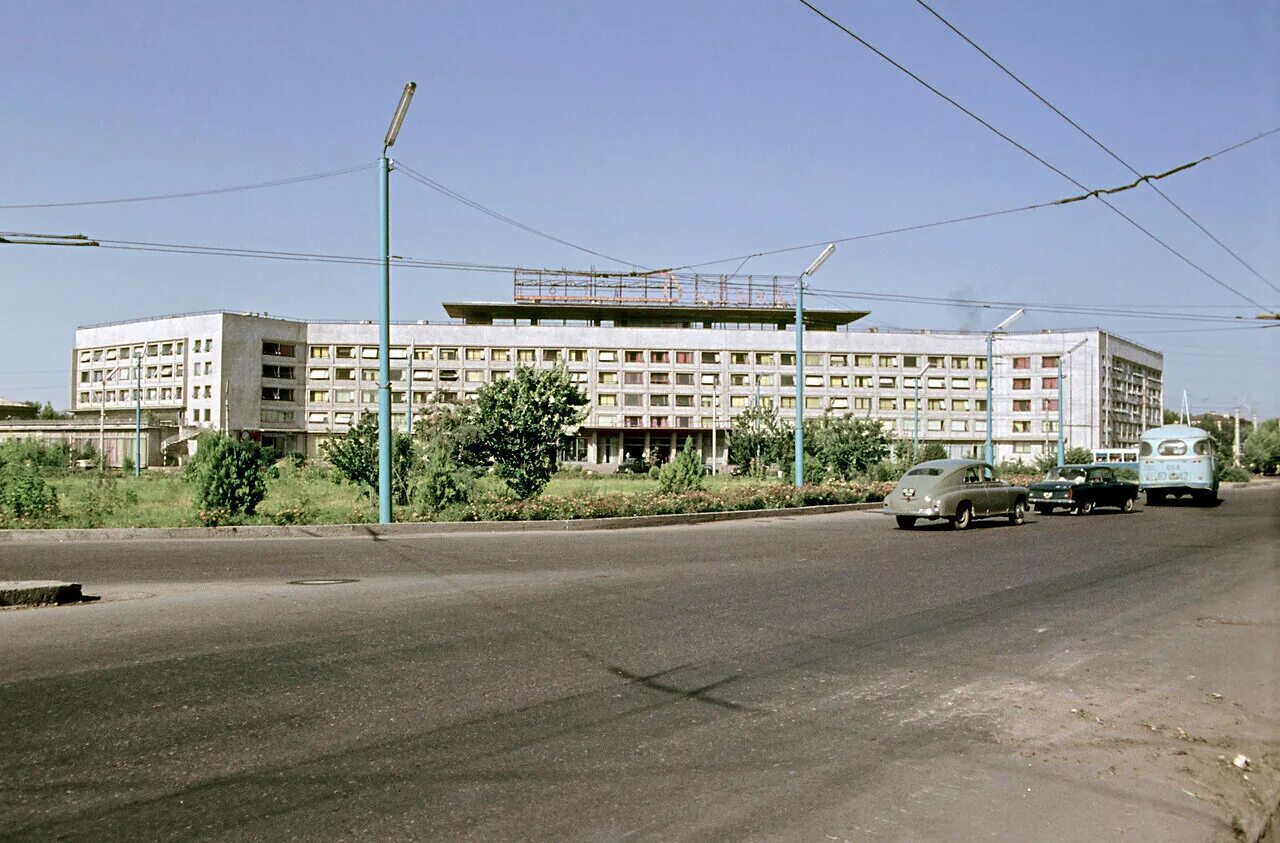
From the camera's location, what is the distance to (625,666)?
22.3 ft

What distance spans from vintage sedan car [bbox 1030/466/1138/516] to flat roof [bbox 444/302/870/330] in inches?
2821

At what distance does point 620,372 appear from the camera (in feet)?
316

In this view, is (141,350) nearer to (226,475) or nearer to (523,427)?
(523,427)

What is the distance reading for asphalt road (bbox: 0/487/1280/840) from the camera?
415cm

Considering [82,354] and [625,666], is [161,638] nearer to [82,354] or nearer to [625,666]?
[625,666]

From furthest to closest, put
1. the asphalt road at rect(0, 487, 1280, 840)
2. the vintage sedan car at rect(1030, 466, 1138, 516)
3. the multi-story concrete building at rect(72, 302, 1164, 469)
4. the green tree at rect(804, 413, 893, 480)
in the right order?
the multi-story concrete building at rect(72, 302, 1164, 469) → the green tree at rect(804, 413, 893, 480) → the vintage sedan car at rect(1030, 466, 1138, 516) → the asphalt road at rect(0, 487, 1280, 840)

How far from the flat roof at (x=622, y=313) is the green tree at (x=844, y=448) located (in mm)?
55282

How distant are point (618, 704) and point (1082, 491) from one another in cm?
2583

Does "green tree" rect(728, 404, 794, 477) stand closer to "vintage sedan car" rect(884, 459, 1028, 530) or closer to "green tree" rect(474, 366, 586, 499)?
"green tree" rect(474, 366, 586, 499)

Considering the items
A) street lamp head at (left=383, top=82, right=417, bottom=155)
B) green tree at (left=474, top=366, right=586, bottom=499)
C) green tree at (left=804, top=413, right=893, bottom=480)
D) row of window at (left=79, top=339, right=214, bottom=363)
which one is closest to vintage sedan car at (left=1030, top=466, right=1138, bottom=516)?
green tree at (left=804, top=413, right=893, bottom=480)

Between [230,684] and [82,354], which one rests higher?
[82,354]

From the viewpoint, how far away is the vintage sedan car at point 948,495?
21391 millimetres

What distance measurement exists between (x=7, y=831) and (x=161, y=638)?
12.7 feet

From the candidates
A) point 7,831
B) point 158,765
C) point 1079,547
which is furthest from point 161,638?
point 1079,547
